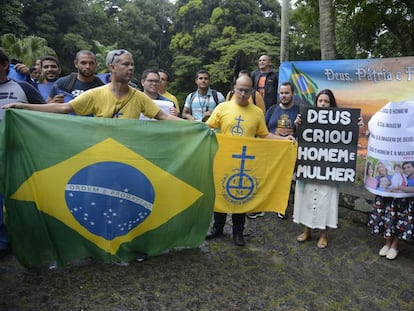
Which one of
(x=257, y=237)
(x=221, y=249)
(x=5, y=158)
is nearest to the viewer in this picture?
(x=5, y=158)

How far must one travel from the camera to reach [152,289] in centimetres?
275

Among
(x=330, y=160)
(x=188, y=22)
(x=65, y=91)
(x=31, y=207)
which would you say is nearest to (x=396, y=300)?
(x=330, y=160)

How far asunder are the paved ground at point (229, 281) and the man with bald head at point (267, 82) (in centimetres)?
272

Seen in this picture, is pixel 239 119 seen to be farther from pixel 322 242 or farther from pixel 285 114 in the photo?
pixel 322 242

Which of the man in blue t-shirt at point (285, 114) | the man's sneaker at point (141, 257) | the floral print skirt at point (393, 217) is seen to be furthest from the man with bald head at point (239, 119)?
the floral print skirt at point (393, 217)

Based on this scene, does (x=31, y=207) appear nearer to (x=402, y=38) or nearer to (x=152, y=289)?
(x=152, y=289)

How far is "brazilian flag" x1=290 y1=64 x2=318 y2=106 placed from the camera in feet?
17.5

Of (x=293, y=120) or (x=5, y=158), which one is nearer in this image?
(x=5, y=158)

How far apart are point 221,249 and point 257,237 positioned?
0.53 meters

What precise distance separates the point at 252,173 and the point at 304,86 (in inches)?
93.4

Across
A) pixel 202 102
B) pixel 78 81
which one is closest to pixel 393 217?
pixel 202 102

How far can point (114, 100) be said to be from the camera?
293cm

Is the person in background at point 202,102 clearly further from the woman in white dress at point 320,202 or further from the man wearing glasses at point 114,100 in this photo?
the man wearing glasses at point 114,100

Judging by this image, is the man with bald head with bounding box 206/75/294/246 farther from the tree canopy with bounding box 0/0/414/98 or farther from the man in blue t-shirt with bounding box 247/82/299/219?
the tree canopy with bounding box 0/0/414/98
